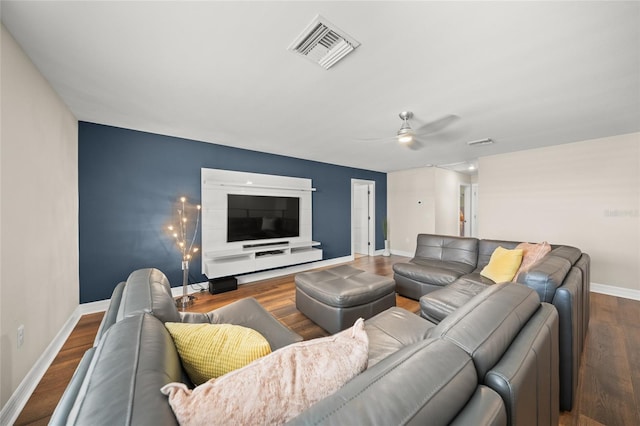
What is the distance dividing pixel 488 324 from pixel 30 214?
296 cm

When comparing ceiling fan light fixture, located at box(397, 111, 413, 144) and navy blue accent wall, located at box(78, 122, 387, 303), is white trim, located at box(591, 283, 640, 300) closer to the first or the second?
ceiling fan light fixture, located at box(397, 111, 413, 144)

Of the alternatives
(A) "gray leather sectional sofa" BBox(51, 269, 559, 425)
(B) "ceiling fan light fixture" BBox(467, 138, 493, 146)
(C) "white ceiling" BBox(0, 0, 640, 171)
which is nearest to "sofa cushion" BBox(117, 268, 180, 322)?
(A) "gray leather sectional sofa" BBox(51, 269, 559, 425)

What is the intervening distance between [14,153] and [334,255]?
4.77m

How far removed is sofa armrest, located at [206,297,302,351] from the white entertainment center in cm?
→ 179

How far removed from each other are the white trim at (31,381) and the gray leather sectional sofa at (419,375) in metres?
1.00

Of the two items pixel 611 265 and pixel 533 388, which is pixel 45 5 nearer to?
pixel 533 388

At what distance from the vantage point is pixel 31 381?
167cm

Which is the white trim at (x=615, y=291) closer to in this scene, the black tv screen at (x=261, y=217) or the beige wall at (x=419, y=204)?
the beige wall at (x=419, y=204)

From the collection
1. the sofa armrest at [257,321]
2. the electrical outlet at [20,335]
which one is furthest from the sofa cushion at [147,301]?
the electrical outlet at [20,335]

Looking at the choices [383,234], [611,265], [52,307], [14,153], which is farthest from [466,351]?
[383,234]

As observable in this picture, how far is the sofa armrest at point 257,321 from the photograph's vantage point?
143cm

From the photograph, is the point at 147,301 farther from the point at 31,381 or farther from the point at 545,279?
the point at 545,279

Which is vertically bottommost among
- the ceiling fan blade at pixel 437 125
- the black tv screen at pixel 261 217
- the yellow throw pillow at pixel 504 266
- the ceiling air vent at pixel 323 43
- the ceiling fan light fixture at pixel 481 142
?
the yellow throw pillow at pixel 504 266

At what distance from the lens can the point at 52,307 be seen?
6.83ft
